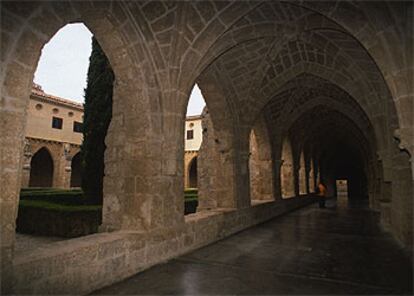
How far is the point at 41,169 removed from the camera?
20031 millimetres

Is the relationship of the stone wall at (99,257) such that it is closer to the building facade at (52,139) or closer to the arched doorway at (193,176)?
the building facade at (52,139)

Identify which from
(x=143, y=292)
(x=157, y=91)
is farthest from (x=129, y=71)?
(x=143, y=292)

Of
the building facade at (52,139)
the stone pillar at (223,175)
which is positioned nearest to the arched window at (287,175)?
the stone pillar at (223,175)

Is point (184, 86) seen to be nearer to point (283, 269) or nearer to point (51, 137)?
point (283, 269)

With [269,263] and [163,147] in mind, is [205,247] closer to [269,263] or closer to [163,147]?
[269,263]

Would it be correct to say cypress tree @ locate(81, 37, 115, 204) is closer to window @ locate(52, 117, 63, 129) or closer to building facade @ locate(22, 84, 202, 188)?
building facade @ locate(22, 84, 202, 188)

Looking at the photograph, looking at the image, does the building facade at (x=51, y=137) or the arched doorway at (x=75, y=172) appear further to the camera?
the arched doorway at (x=75, y=172)

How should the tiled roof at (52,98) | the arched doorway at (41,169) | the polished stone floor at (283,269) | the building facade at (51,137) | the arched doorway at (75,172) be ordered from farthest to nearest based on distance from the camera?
1. the arched doorway at (75,172)
2. the arched doorway at (41,169)
3. the tiled roof at (52,98)
4. the building facade at (51,137)
5. the polished stone floor at (283,269)

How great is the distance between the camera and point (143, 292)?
2732mm

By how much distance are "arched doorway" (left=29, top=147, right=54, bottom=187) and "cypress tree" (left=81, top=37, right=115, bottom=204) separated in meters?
13.1

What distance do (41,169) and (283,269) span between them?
2155 cm

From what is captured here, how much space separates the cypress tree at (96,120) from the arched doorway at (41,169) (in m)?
13.1

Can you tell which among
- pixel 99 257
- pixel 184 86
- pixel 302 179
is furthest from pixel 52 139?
pixel 99 257

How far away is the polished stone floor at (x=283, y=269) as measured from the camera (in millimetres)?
2809
